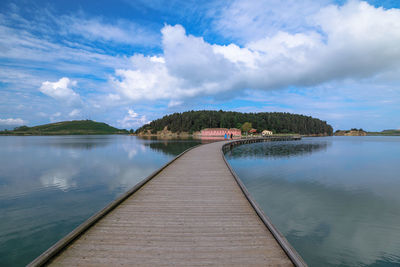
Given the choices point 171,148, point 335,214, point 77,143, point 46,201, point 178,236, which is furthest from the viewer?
point 77,143

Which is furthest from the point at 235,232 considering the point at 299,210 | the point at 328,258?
the point at 299,210

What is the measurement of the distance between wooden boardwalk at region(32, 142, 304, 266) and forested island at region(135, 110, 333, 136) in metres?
113

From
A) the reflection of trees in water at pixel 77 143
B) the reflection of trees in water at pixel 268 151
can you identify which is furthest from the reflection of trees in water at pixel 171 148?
the reflection of trees in water at pixel 77 143

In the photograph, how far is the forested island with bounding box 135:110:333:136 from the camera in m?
124

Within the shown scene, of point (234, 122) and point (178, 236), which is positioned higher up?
point (234, 122)

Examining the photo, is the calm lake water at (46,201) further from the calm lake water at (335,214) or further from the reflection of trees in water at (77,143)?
the reflection of trees in water at (77,143)

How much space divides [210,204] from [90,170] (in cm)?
1514

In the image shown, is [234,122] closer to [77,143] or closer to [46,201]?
[77,143]

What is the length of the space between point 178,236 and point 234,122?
12126cm

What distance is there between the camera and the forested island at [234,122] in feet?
407

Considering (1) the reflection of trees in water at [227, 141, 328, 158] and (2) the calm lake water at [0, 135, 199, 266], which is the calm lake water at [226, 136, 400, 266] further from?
(1) the reflection of trees in water at [227, 141, 328, 158]

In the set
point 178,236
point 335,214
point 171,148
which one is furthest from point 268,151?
point 178,236

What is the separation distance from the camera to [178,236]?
4230 millimetres

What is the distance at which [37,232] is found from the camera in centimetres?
663
